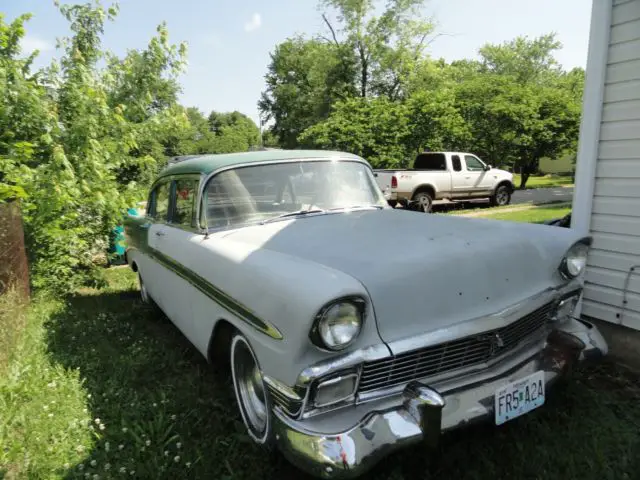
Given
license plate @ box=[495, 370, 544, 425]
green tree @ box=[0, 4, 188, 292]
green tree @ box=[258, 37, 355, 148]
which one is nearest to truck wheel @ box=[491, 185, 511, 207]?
green tree @ box=[0, 4, 188, 292]

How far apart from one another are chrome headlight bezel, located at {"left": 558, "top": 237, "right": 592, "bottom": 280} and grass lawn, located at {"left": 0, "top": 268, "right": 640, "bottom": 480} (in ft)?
2.60

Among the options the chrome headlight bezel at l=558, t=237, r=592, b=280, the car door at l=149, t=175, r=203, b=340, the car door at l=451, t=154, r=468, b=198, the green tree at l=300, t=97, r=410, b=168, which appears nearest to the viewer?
the chrome headlight bezel at l=558, t=237, r=592, b=280

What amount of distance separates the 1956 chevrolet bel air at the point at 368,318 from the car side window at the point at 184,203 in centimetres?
21

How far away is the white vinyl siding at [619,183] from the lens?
318 cm

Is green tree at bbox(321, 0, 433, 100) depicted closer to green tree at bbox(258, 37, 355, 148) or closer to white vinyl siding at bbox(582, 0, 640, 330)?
green tree at bbox(258, 37, 355, 148)

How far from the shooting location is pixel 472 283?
2.04 m

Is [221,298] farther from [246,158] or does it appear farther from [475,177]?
[475,177]

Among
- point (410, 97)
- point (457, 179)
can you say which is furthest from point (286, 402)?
point (410, 97)

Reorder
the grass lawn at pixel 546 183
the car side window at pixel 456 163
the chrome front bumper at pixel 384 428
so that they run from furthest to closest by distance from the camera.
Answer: the grass lawn at pixel 546 183, the car side window at pixel 456 163, the chrome front bumper at pixel 384 428

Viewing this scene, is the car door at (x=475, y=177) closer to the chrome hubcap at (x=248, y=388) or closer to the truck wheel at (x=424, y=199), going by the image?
the truck wheel at (x=424, y=199)

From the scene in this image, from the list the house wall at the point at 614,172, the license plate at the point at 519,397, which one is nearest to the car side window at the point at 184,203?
the license plate at the point at 519,397

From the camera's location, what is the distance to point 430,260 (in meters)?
2.02

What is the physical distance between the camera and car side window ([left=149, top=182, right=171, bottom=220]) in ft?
12.6

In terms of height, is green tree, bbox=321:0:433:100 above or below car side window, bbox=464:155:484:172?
above
